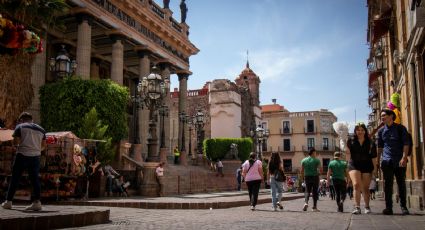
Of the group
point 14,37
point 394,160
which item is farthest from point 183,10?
point 14,37

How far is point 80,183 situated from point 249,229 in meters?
9.66

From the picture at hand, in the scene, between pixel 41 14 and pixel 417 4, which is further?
pixel 41 14

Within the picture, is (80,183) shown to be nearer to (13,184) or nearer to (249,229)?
(13,184)

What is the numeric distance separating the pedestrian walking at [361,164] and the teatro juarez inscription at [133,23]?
1948cm

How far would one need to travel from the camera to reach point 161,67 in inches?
1300

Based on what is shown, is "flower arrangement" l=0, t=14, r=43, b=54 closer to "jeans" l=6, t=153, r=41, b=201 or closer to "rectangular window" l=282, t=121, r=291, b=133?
"jeans" l=6, t=153, r=41, b=201

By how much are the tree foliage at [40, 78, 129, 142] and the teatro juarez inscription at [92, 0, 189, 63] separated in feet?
21.0

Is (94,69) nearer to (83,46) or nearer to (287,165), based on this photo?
(83,46)

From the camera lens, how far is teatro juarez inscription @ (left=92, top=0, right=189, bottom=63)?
25.0 metres

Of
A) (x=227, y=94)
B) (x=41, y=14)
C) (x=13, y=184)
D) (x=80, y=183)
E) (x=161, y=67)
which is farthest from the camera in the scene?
(x=227, y=94)

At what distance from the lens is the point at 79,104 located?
19.9 metres

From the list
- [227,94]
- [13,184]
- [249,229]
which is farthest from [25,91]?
[227,94]

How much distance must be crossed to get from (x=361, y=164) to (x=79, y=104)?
14842 millimetres

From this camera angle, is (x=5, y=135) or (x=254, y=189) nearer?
(x=254, y=189)
